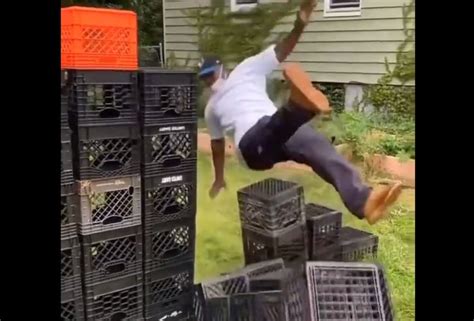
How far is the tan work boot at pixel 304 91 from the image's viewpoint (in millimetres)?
2148

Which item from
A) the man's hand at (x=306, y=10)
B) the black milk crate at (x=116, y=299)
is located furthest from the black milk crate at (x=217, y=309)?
the man's hand at (x=306, y=10)

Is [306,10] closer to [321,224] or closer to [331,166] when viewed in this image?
[331,166]

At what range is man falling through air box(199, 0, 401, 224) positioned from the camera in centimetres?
214

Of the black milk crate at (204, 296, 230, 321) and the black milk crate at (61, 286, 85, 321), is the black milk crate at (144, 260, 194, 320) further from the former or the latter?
the black milk crate at (61, 286, 85, 321)

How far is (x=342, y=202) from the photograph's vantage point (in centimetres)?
217

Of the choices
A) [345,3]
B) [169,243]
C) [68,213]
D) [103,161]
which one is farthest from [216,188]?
[345,3]

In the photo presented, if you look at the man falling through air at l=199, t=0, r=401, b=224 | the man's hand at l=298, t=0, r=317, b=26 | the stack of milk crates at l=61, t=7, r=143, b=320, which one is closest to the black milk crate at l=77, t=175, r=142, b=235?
the stack of milk crates at l=61, t=7, r=143, b=320

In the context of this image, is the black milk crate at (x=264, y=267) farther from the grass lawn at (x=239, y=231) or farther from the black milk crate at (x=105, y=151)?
the black milk crate at (x=105, y=151)

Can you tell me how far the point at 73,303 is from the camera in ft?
7.54

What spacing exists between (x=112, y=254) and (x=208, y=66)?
2.24 feet

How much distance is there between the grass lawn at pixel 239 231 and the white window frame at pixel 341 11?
48 centimetres

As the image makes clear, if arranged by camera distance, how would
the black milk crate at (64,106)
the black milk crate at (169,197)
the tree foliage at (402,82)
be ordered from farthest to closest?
the black milk crate at (169,197) → the black milk crate at (64,106) → the tree foliage at (402,82)
